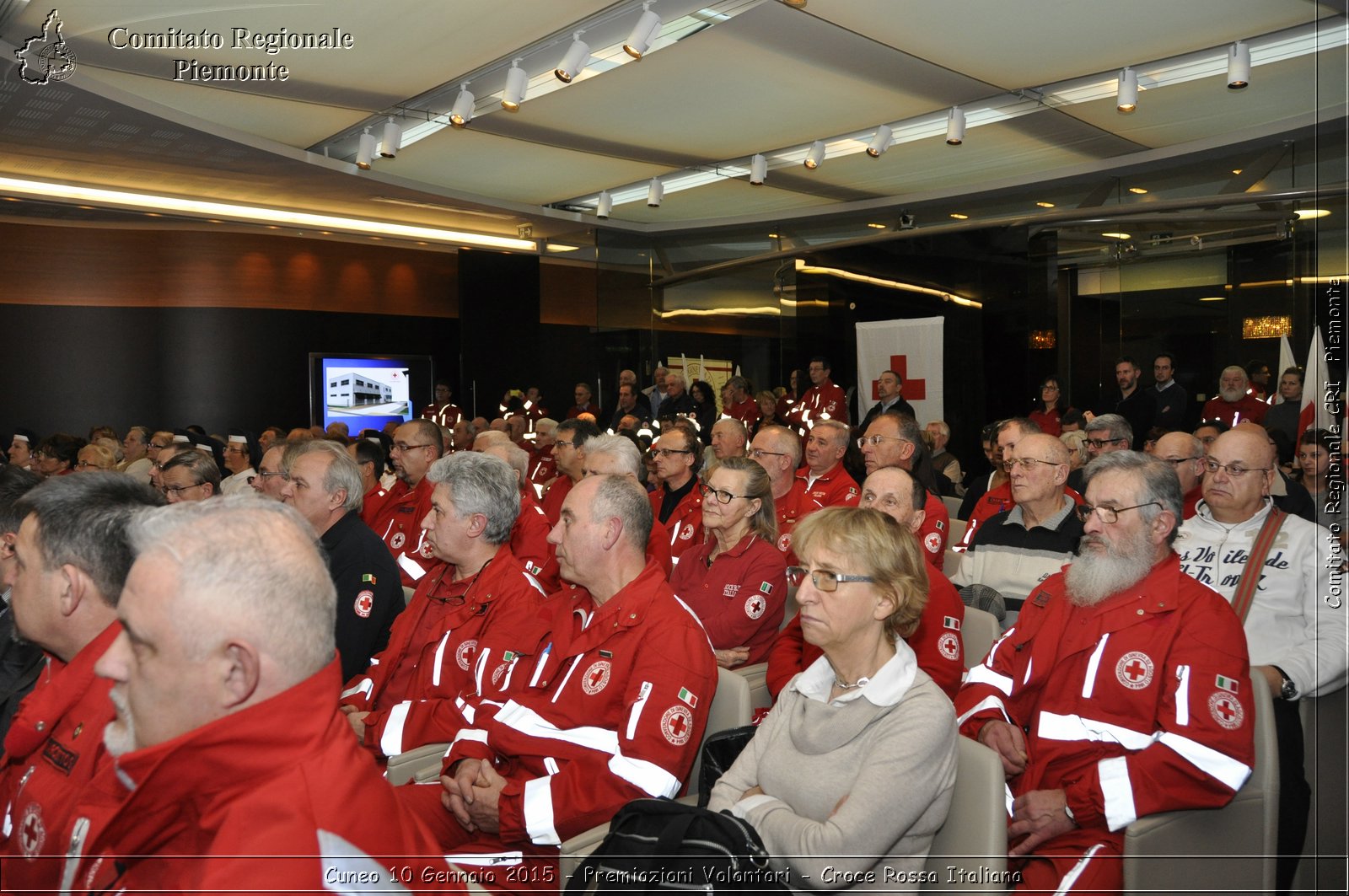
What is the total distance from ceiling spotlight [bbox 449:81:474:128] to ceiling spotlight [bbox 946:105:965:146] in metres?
3.54

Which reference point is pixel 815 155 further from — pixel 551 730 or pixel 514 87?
pixel 551 730

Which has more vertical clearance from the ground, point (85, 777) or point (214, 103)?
point (214, 103)

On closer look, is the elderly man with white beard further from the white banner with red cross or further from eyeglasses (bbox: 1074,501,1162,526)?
the white banner with red cross

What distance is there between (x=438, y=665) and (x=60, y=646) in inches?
41.4

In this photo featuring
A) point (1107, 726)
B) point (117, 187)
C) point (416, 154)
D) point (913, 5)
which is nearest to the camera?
point (1107, 726)

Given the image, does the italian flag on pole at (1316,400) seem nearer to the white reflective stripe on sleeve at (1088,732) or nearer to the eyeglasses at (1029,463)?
the eyeglasses at (1029,463)

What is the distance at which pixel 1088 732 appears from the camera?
2184 mm

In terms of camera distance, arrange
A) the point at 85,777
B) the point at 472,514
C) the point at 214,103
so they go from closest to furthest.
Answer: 1. the point at 85,777
2. the point at 472,514
3. the point at 214,103

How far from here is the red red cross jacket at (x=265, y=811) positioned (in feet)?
3.53

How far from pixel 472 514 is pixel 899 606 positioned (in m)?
1.38

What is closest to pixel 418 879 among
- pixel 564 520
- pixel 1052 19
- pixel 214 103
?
pixel 564 520

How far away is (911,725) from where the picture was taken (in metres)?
1.75

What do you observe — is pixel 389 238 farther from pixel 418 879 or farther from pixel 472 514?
pixel 418 879

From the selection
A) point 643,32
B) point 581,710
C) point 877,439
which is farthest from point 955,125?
point 581,710
